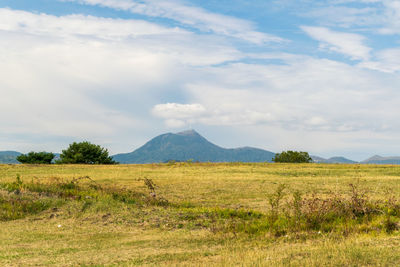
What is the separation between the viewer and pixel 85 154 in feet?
246

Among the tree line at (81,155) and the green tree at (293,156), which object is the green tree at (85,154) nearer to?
the tree line at (81,155)

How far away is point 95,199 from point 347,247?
38.6ft

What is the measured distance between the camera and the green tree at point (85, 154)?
2878 inches

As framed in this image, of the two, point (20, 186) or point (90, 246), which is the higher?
point (20, 186)

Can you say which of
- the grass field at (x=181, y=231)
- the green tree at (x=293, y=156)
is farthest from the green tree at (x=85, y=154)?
the grass field at (x=181, y=231)

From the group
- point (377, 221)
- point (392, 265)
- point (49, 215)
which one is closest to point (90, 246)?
point (49, 215)

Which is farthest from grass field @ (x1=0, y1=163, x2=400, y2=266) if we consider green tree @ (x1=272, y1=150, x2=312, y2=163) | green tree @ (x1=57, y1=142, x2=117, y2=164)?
green tree @ (x1=272, y1=150, x2=312, y2=163)

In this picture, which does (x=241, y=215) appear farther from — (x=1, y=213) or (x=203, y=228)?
(x=1, y=213)

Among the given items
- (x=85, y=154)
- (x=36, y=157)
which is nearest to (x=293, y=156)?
(x=85, y=154)

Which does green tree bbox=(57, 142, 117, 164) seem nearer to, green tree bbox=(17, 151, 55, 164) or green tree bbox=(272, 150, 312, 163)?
green tree bbox=(17, 151, 55, 164)

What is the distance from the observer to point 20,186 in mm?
19234

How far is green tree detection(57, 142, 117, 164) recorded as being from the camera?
73100mm

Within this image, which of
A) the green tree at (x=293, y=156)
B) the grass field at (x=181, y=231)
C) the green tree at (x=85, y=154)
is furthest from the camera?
the green tree at (x=293, y=156)

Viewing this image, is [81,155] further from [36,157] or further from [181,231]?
[181,231]
